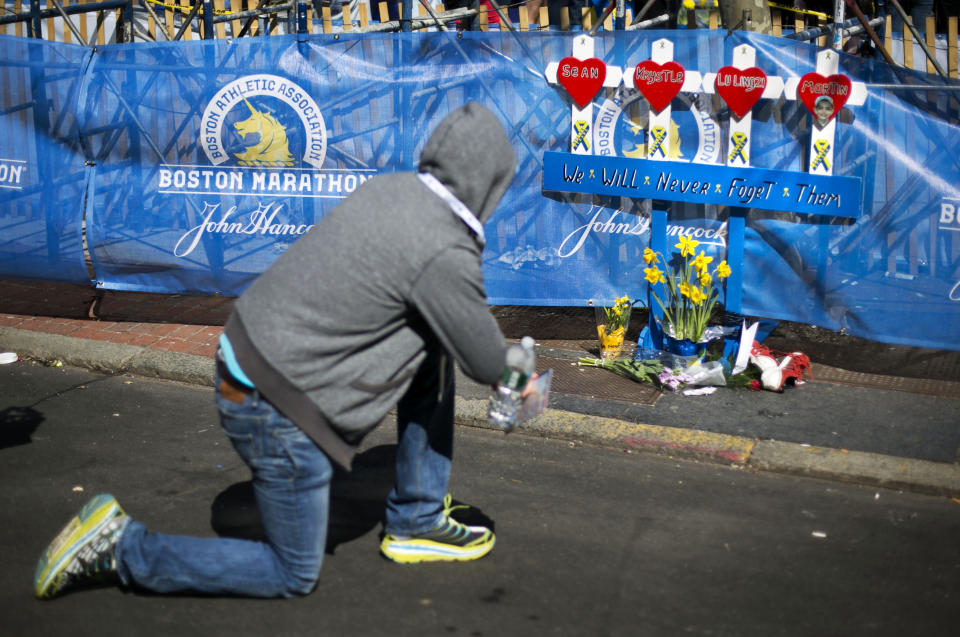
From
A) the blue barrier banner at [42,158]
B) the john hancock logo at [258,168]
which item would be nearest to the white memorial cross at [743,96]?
the john hancock logo at [258,168]

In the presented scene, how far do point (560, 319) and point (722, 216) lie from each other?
4.19 ft

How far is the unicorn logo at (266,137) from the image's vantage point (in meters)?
6.58

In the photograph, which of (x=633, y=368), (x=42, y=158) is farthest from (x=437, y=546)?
(x=42, y=158)

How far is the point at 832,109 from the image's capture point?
19.0 ft

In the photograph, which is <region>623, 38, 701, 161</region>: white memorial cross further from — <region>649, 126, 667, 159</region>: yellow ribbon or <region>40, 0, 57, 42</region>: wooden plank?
<region>40, 0, 57, 42</region>: wooden plank

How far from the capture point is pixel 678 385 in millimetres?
5676

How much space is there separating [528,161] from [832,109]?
6.10 ft

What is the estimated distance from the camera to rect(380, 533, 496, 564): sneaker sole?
3.62 m

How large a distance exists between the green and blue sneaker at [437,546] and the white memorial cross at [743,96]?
334 centimetres

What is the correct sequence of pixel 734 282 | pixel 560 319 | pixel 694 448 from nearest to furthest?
pixel 694 448
pixel 734 282
pixel 560 319

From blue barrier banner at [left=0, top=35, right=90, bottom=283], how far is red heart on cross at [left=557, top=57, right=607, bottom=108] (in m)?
3.33

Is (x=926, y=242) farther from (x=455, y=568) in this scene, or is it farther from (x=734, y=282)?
(x=455, y=568)

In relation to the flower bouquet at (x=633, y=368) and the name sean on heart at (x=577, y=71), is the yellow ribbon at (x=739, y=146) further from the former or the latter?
the flower bouquet at (x=633, y=368)

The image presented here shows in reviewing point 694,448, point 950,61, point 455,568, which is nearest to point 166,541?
point 455,568
